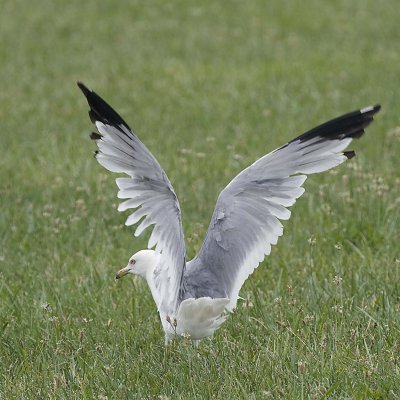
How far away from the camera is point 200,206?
675 centimetres

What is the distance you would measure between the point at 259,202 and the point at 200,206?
2606 mm

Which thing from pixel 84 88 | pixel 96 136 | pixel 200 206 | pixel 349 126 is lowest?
pixel 200 206

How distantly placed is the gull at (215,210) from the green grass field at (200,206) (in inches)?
7.8

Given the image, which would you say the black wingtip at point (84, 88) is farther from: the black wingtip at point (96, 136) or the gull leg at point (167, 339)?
the gull leg at point (167, 339)

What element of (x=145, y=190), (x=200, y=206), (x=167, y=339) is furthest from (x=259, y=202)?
(x=200, y=206)

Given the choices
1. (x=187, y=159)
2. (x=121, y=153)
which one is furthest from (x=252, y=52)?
(x=121, y=153)

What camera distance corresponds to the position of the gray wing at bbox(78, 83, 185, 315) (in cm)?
381

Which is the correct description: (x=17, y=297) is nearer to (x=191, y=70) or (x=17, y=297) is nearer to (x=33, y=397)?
(x=33, y=397)

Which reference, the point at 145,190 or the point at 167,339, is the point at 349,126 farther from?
the point at 167,339

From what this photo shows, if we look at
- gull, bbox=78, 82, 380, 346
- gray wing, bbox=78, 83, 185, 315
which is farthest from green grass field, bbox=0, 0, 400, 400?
gray wing, bbox=78, 83, 185, 315

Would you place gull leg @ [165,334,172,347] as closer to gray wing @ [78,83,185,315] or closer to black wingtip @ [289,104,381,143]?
gray wing @ [78,83,185,315]

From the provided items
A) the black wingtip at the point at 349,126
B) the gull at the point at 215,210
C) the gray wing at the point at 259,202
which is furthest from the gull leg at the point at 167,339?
the black wingtip at the point at 349,126

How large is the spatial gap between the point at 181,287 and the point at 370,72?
7.68 m

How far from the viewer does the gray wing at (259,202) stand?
3.95 metres
